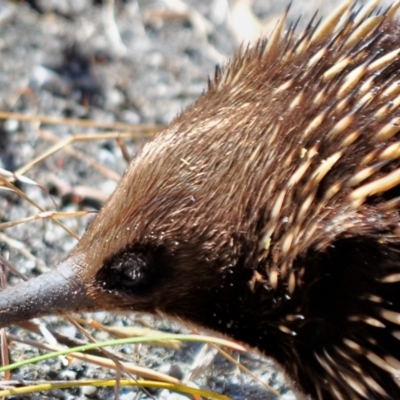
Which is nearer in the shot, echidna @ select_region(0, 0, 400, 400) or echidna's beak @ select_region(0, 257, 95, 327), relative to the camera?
echidna @ select_region(0, 0, 400, 400)

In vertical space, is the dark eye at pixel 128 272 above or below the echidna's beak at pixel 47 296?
above

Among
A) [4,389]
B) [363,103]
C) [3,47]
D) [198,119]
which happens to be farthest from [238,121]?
[3,47]

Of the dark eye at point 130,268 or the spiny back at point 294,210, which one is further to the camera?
the dark eye at point 130,268

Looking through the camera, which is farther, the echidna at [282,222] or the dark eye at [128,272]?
the dark eye at [128,272]

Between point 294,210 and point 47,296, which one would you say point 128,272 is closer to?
point 47,296

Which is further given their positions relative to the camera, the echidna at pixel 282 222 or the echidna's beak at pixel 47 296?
the echidna's beak at pixel 47 296

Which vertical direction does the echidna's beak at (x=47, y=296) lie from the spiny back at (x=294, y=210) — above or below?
below
